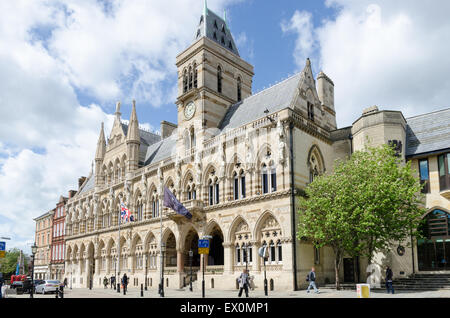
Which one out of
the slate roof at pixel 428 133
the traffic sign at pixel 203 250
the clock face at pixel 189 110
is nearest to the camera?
the traffic sign at pixel 203 250

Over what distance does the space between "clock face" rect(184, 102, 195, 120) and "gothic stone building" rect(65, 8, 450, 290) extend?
15 centimetres

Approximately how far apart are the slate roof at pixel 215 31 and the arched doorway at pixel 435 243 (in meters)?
27.3

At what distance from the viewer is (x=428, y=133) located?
33.8 meters

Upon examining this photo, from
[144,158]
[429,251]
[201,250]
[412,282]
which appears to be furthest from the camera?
[144,158]

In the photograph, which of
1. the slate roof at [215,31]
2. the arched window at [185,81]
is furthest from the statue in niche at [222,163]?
the slate roof at [215,31]

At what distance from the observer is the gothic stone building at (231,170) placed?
31.5m

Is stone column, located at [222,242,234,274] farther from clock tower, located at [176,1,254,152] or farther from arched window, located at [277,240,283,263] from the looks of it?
clock tower, located at [176,1,254,152]

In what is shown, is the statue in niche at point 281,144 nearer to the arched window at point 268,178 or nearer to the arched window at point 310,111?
the arched window at point 268,178

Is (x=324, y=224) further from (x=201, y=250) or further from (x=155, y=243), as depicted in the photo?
(x=155, y=243)

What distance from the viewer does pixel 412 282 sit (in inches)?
1136

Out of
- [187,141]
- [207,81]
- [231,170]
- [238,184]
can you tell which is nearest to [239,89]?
[207,81]

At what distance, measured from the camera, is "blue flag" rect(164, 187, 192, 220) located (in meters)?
35.1
